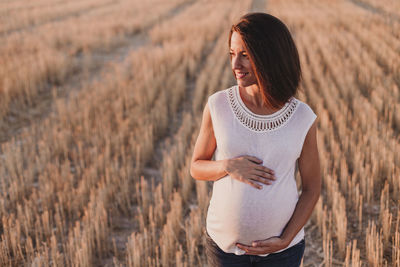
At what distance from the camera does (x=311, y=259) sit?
299 centimetres

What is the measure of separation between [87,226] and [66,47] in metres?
8.10

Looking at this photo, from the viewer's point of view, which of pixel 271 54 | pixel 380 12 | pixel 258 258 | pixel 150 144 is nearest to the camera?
pixel 271 54

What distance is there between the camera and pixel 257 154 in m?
1.48

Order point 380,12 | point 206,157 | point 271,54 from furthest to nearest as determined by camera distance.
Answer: point 380,12, point 206,157, point 271,54

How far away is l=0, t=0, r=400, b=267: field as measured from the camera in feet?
10.2

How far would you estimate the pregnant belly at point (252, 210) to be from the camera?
4.88 ft

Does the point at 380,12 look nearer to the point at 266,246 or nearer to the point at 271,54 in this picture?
the point at 271,54

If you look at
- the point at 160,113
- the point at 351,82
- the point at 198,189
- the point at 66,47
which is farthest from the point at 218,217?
the point at 66,47

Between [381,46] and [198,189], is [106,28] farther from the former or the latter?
[198,189]

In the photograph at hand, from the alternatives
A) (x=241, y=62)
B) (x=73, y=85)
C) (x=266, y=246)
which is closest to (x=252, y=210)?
(x=266, y=246)

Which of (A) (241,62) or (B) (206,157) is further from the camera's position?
(B) (206,157)

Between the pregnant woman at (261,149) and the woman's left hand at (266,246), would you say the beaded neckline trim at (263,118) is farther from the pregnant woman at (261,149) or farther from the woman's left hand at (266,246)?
the woman's left hand at (266,246)

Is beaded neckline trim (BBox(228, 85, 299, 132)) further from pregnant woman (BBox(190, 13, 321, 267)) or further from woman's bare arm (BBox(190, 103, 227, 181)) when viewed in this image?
woman's bare arm (BBox(190, 103, 227, 181))

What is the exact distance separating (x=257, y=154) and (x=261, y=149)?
0.09ft
